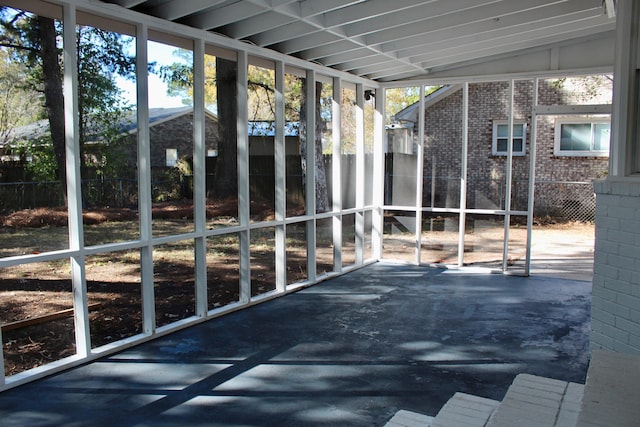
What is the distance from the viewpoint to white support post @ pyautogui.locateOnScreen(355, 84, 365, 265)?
27.8 ft

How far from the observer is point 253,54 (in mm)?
6137

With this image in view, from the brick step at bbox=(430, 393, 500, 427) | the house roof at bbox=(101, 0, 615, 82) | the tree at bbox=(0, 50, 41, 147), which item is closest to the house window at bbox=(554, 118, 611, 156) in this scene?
the house roof at bbox=(101, 0, 615, 82)

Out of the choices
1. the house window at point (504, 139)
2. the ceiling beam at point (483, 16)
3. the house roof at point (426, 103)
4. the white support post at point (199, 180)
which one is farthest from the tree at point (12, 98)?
the house window at point (504, 139)

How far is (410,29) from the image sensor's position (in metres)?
6.04

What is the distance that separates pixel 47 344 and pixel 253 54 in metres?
3.75

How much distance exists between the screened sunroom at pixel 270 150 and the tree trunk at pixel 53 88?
1 cm

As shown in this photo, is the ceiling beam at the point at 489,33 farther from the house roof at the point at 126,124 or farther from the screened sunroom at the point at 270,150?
the house roof at the point at 126,124

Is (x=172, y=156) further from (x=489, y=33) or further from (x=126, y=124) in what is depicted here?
(x=489, y=33)

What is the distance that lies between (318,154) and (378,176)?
1774mm

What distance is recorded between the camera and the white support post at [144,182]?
4.85 m

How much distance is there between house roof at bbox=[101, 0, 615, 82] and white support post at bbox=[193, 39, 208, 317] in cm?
46

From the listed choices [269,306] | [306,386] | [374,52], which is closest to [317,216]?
[269,306]

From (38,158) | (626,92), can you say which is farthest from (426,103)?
(38,158)

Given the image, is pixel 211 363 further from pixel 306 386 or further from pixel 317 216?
pixel 317 216
